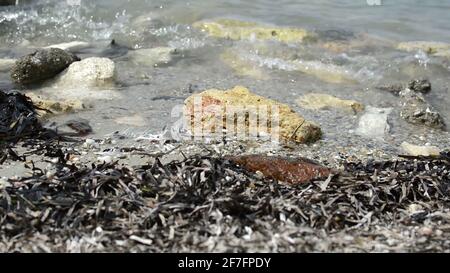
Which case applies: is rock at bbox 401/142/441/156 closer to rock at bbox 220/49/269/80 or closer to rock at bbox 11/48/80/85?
rock at bbox 220/49/269/80

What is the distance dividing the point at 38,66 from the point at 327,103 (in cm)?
298

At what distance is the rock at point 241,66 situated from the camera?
21.3 ft

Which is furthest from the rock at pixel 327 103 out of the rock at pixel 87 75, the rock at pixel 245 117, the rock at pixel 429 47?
the rock at pixel 429 47

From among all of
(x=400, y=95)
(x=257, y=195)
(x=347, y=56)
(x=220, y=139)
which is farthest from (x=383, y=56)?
(x=257, y=195)

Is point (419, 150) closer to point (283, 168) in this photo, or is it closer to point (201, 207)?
point (283, 168)

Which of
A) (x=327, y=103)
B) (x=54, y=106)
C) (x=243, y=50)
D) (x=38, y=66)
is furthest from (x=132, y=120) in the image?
(x=243, y=50)

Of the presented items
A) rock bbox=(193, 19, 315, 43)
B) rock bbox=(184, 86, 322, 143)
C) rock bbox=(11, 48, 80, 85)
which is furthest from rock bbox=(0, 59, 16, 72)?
rock bbox=(193, 19, 315, 43)

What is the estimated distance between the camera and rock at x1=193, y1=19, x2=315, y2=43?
799 centimetres

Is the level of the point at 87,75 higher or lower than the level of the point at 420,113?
higher

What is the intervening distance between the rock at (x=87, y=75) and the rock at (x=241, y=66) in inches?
59.9

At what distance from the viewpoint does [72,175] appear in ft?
10.1

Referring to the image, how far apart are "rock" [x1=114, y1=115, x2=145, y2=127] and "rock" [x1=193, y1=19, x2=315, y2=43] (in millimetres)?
3544

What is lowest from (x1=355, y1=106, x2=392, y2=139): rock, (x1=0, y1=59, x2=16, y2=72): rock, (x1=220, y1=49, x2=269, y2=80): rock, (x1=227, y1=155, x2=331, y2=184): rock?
(x1=355, y1=106, x2=392, y2=139): rock

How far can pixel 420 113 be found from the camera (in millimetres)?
5234
